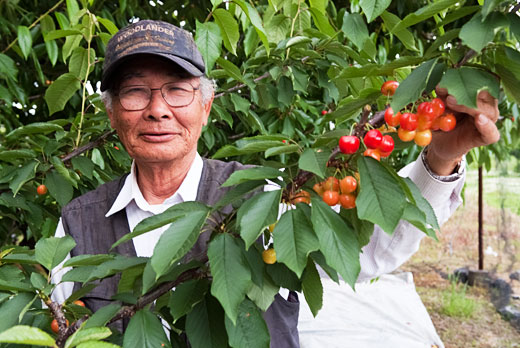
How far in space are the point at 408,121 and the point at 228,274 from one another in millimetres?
375

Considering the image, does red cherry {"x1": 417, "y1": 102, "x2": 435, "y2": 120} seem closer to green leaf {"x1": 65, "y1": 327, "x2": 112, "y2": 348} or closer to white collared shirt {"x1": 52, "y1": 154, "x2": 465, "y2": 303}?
white collared shirt {"x1": 52, "y1": 154, "x2": 465, "y2": 303}

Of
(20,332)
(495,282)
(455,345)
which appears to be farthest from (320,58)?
(495,282)

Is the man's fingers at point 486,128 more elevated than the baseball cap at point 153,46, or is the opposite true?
the baseball cap at point 153,46

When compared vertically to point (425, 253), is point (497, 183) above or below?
above

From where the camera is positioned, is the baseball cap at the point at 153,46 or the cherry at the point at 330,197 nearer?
the cherry at the point at 330,197

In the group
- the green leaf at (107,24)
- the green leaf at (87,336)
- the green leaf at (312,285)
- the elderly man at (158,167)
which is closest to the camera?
the green leaf at (87,336)

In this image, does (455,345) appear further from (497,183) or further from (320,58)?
(320,58)

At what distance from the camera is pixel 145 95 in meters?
1.30

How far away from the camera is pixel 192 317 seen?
32.6 inches

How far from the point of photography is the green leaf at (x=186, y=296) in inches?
31.8

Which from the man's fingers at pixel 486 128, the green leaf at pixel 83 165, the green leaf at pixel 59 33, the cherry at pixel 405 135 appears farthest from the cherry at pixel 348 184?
the green leaf at pixel 59 33

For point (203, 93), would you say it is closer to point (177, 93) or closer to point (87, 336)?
point (177, 93)

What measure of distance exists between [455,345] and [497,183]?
8.50 ft

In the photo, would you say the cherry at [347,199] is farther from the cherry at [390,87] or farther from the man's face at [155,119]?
the man's face at [155,119]
